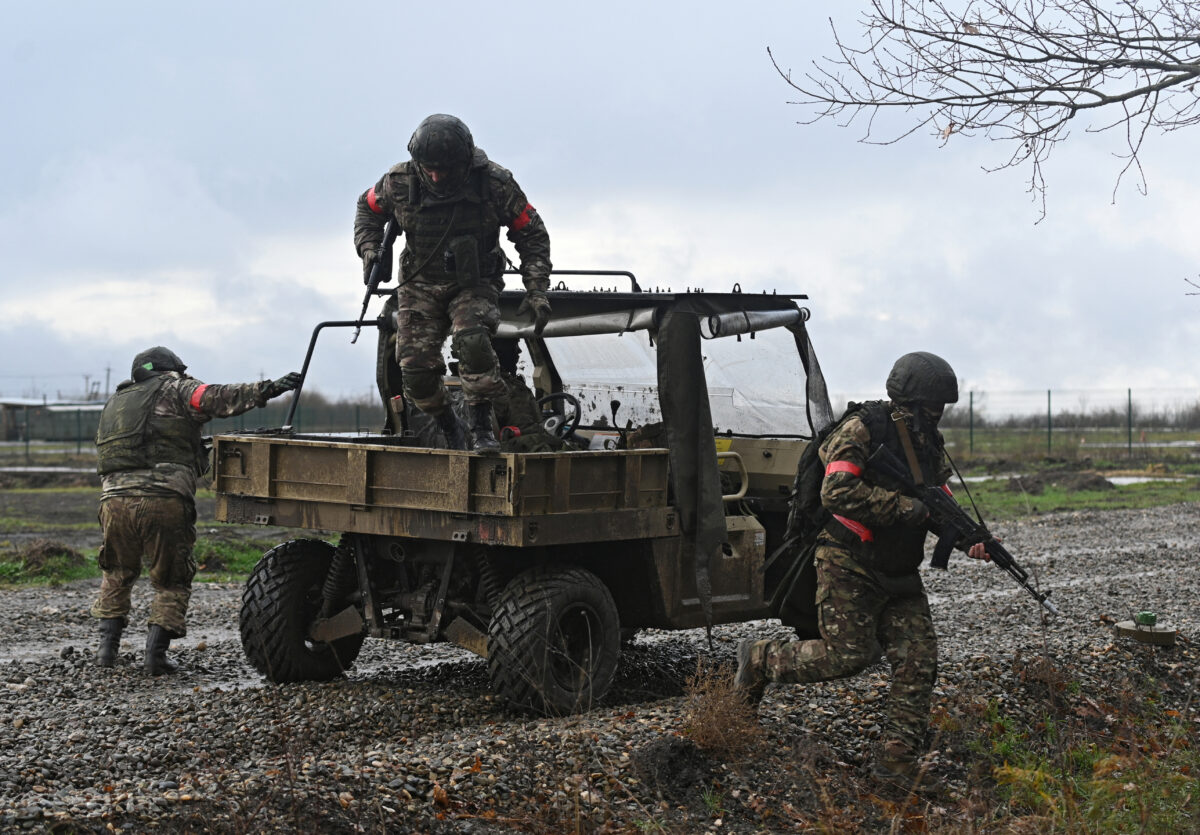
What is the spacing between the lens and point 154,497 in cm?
850

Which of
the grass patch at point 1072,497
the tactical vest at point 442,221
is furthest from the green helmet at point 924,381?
the grass patch at point 1072,497

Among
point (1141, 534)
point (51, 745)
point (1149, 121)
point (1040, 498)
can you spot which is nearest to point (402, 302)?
point (51, 745)

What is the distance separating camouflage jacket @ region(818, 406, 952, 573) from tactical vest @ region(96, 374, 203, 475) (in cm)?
448

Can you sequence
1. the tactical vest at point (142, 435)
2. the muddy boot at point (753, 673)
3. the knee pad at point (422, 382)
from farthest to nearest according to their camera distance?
the tactical vest at point (142, 435) → the knee pad at point (422, 382) → the muddy boot at point (753, 673)

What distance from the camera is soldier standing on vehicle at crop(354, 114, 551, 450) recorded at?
291 inches

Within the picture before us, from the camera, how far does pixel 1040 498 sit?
24.3 m

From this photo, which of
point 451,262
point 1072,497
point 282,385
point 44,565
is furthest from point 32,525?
point 1072,497

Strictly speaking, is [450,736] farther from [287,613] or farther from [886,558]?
[886,558]

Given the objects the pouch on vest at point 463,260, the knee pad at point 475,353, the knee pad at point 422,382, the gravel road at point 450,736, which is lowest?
the gravel road at point 450,736

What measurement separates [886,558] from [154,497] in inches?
189

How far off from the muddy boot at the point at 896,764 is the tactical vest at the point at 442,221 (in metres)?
3.47

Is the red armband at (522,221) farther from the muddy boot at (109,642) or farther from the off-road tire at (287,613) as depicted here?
the muddy boot at (109,642)

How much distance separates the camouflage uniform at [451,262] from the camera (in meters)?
7.54

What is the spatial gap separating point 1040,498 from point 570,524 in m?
19.5
